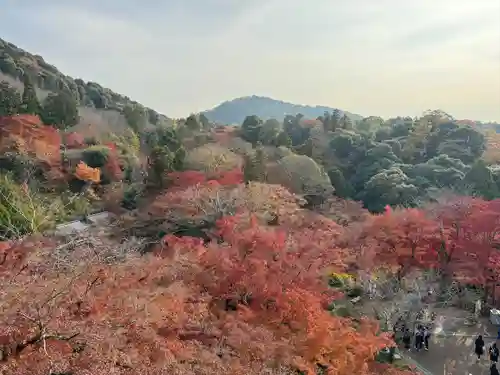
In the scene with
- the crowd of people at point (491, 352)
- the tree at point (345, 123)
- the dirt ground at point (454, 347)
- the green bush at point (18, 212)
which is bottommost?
the dirt ground at point (454, 347)

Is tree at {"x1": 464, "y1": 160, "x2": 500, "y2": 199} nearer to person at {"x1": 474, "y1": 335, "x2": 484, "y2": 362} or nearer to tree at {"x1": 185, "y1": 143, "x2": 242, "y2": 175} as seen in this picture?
tree at {"x1": 185, "y1": 143, "x2": 242, "y2": 175}

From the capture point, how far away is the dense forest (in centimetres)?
772

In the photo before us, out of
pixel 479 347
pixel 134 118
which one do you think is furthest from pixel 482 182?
pixel 134 118

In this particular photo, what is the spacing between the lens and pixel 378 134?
49469 mm

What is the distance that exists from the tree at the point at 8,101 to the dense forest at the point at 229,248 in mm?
104

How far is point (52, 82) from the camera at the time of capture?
189 ft

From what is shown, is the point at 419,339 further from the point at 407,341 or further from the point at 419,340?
the point at 407,341

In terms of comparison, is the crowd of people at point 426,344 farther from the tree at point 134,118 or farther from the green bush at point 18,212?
the tree at point 134,118

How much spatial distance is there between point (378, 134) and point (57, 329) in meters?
45.8

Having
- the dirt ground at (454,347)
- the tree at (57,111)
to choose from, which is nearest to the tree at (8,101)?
the tree at (57,111)

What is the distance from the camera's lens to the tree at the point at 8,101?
35781 millimetres

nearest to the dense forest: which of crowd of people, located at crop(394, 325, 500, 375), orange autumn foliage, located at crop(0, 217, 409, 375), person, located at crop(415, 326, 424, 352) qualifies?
orange autumn foliage, located at crop(0, 217, 409, 375)

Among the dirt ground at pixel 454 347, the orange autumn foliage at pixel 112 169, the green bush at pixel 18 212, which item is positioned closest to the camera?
the dirt ground at pixel 454 347

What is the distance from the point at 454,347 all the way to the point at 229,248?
857 centimetres
